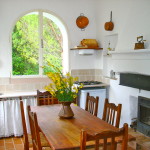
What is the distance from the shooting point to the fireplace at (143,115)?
3.78m

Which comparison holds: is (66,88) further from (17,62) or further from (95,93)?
(17,62)

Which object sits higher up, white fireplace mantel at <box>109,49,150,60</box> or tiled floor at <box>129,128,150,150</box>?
white fireplace mantel at <box>109,49,150,60</box>

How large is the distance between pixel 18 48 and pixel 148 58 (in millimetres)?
2730

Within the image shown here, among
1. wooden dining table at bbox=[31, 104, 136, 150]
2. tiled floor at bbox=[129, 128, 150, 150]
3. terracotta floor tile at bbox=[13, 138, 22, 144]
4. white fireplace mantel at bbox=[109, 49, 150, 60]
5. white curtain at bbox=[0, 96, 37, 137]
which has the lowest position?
terracotta floor tile at bbox=[13, 138, 22, 144]

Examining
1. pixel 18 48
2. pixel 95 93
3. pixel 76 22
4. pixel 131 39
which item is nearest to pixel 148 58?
pixel 131 39

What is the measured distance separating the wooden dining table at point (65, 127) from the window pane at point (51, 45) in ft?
7.54

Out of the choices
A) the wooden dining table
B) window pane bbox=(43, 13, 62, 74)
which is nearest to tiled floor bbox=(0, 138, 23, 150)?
the wooden dining table

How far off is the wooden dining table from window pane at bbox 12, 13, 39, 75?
205 cm

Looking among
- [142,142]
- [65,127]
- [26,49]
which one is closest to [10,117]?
[26,49]

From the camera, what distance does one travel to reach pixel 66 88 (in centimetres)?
275

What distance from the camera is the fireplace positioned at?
3.78m

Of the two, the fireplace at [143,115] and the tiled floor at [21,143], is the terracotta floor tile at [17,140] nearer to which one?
the tiled floor at [21,143]

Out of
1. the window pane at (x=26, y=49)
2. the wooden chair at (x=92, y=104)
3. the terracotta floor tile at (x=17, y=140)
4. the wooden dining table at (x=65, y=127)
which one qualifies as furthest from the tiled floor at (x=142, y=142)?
the window pane at (x=26, y=49)

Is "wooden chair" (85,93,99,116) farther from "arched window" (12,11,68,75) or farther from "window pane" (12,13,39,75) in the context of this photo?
"window pane" (12,13,39,75)
